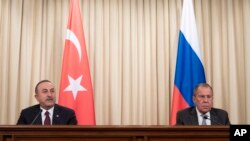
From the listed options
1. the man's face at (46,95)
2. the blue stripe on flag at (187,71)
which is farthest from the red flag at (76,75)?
the blue stripe on flag at (187,71)

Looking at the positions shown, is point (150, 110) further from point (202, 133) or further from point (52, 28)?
point (202, 133)

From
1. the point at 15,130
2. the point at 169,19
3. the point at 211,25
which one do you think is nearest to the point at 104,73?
the point at 169,19

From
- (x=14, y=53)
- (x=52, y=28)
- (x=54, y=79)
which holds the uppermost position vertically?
(x=52, y=28)

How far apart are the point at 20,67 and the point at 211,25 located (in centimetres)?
285

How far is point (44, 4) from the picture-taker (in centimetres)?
608

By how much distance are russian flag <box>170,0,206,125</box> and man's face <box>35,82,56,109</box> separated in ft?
5.40

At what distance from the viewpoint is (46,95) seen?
4699mm

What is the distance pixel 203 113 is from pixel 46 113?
5.72 feet

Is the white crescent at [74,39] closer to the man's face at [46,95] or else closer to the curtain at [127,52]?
the curtain at [127,52]

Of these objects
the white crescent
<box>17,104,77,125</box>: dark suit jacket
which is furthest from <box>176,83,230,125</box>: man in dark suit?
the white crescent

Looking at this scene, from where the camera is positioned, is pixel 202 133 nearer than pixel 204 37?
Yes

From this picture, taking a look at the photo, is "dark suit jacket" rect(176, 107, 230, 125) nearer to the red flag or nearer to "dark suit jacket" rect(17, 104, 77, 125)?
"dark suit jacket" rect(17, 104, 77, 125)

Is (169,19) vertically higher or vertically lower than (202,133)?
higher

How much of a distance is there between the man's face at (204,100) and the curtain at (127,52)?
4.42 ft
